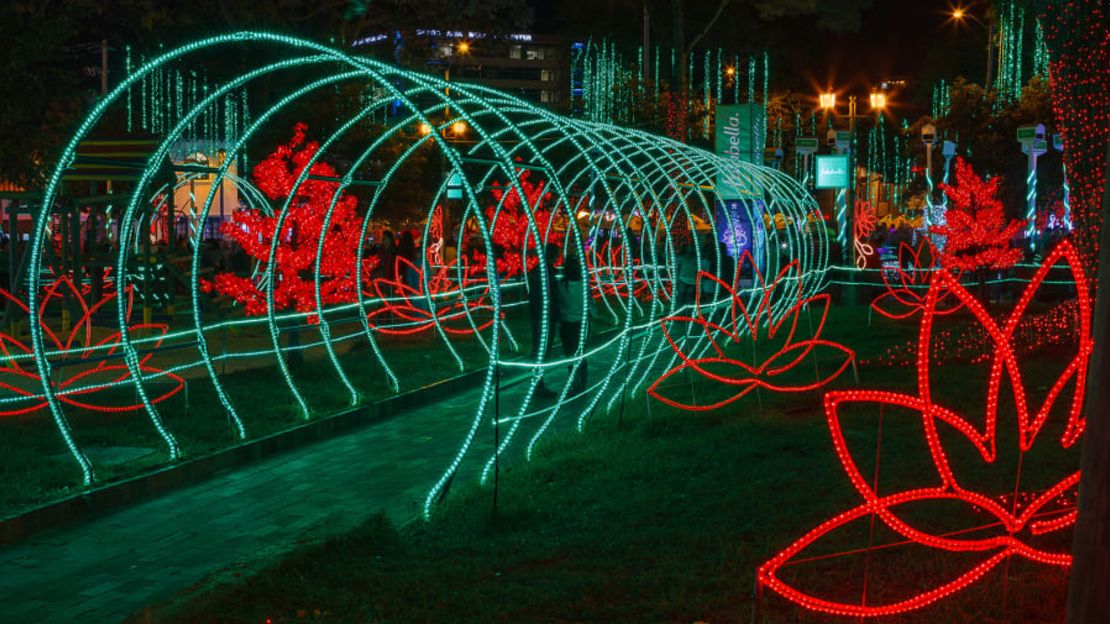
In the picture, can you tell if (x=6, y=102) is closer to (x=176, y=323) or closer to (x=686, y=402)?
(x=686, y=402)

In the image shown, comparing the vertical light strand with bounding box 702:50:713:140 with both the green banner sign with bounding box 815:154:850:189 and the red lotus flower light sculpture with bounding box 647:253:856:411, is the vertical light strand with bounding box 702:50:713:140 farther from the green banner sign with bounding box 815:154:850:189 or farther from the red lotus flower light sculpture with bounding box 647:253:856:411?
the red lotus flower light sculpture with bounding box 647:253:856:411

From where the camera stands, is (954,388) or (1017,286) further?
(1017,286)

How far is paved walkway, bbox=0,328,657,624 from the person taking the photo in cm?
635

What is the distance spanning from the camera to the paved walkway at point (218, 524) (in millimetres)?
6348

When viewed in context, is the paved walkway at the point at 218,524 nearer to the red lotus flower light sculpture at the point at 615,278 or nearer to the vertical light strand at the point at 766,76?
the red lotus flower light sculpture at the point at 615,278

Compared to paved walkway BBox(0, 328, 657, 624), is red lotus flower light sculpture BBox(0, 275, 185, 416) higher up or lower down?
higher up

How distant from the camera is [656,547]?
651 cm

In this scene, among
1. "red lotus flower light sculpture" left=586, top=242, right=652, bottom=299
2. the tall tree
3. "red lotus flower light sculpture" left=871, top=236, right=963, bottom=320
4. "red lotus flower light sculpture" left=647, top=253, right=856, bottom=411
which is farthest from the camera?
"red lotus flower light sculpture" left=586, top=242, right=652, bottom=299

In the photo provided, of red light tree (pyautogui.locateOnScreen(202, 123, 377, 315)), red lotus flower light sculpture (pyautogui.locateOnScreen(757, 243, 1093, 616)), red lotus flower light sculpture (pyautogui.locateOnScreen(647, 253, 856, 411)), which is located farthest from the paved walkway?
red light tree (pyautogui.locateOnScreen(202, 123, 377, 315))

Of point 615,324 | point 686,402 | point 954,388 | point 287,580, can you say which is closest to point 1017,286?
point 615,324

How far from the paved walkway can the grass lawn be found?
1.90 feet

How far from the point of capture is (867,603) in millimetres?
5520

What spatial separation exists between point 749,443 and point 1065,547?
3322 mm

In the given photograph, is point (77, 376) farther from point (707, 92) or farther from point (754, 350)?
point (707, 92)
